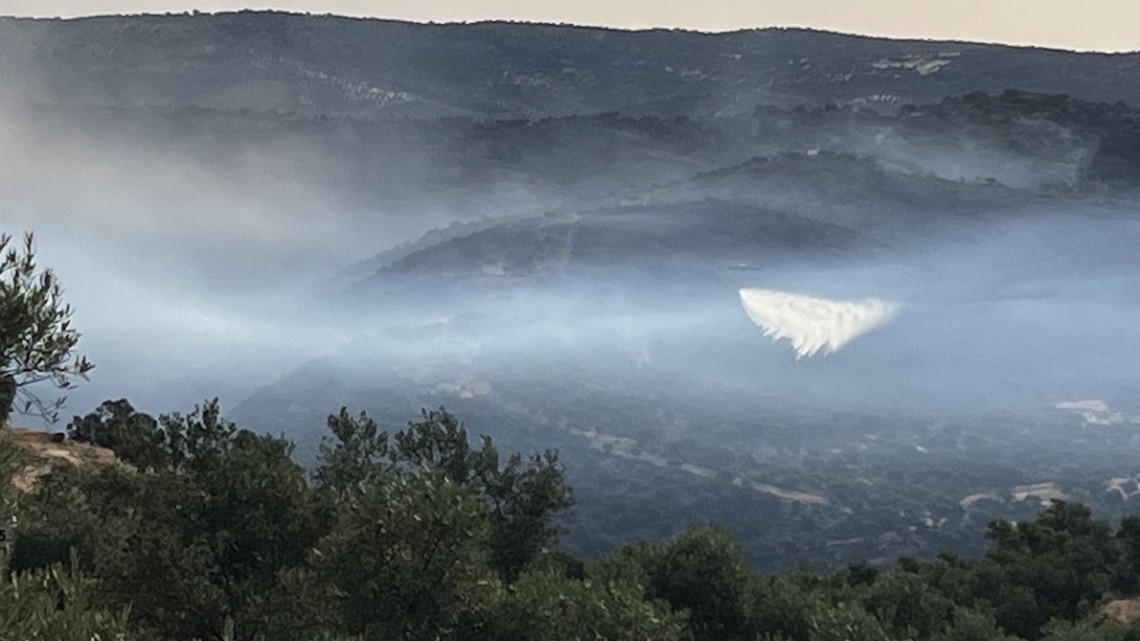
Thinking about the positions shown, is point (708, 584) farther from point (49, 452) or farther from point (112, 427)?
point (112, 427)

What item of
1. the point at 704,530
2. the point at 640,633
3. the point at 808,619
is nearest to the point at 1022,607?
the point at 704,530

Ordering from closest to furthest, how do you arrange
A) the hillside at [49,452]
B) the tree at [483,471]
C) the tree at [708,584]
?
the tree at [483,471]
the tree at [708,584]
the hillside at [49,452]

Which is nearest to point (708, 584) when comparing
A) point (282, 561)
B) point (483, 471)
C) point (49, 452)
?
point (483, 471)

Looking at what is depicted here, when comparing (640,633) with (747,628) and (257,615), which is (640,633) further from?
(747,628)

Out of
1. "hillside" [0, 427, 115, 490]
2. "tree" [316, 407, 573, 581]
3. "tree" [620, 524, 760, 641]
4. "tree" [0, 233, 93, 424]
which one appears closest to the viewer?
"tree" [0, 233, 93, 424]

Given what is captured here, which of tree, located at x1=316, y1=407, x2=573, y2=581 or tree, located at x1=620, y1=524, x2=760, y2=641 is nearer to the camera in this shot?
tree, located at x1=316, y1=407, x2=573, y2=581

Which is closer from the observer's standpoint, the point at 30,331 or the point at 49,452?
the point at 30,331

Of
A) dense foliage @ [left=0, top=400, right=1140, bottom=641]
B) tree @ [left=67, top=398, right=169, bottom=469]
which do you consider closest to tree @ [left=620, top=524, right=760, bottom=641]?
dense foliage @ [left=0, top=400, right=1140, bottom=641]

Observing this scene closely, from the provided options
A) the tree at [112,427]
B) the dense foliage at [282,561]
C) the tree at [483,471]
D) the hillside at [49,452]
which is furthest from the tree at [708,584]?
the hillside at [49,452]

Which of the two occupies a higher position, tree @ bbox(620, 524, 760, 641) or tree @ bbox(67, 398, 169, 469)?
tree @ bbox(67, 398, 169, 469)

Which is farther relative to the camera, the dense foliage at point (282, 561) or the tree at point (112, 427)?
the tree at point (112, 427)

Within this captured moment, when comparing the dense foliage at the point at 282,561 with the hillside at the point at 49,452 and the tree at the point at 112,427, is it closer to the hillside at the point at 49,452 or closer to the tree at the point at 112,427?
the hillside at the point at 49,452

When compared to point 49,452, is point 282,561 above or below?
below

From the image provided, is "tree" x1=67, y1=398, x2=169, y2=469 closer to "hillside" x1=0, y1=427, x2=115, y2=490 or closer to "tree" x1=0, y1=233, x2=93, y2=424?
"hillside" x1=0, y1=427, x2=115, y2=490
